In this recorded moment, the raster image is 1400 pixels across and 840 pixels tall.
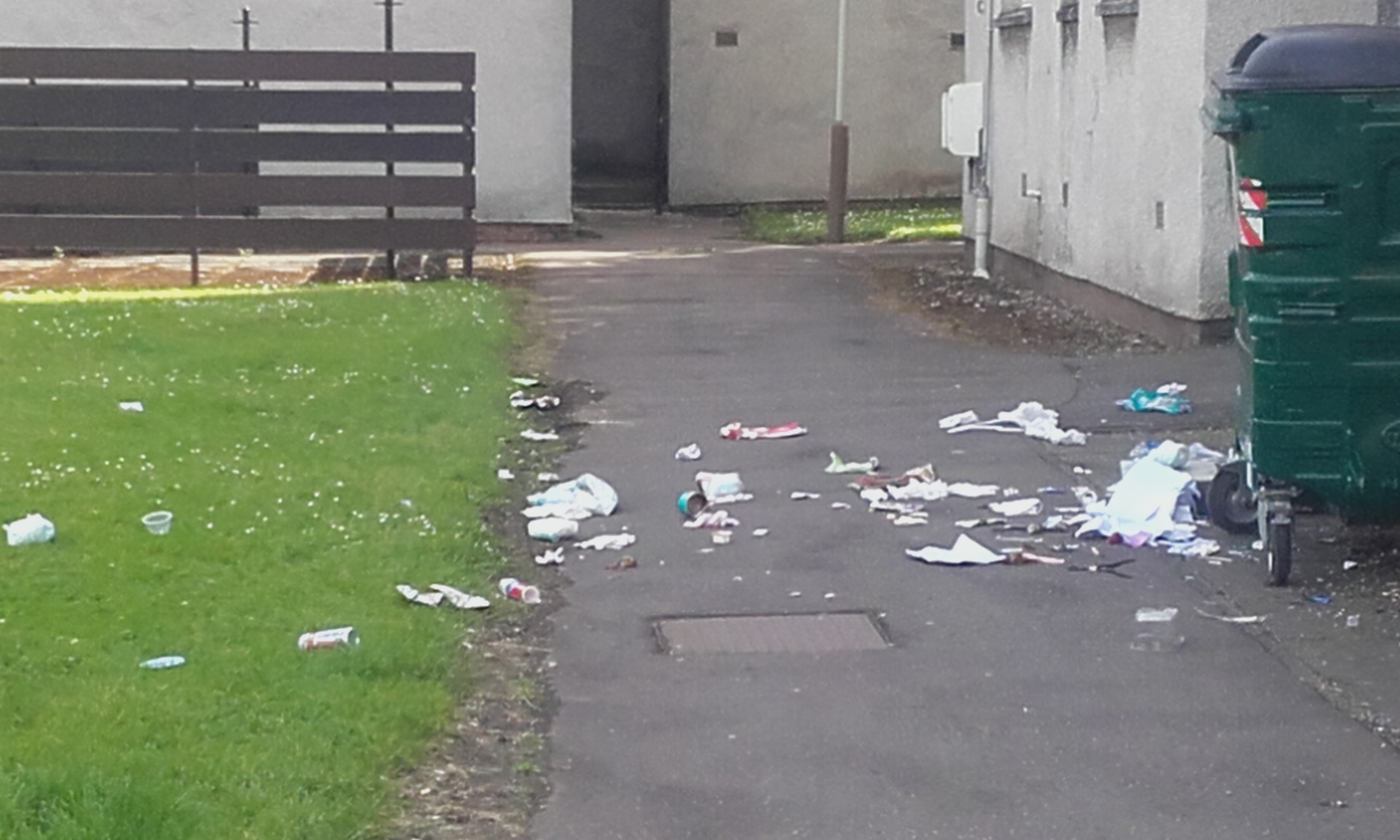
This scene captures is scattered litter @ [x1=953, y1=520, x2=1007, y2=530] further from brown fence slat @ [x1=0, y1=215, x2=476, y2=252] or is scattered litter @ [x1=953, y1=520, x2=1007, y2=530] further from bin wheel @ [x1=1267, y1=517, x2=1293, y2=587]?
brown fence slat @ [x1=0, y1=215, x2=476, y2=252]

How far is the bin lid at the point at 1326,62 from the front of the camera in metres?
6.81

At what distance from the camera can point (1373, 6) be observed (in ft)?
38.1

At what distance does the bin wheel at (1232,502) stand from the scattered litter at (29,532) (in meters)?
4.40

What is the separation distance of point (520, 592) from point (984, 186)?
36.2ft

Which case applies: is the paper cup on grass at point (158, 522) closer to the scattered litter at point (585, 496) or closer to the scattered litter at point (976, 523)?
the scattered litter at point (585, 496)

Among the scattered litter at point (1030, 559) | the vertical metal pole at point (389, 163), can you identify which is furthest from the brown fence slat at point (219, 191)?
the scattered litter at point (1030, 559)

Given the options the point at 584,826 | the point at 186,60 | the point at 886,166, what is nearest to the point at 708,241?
the point at 886,166

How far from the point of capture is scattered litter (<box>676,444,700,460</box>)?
959cm

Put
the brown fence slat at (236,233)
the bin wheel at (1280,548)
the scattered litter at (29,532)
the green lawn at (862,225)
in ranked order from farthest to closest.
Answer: the green lawn at (862,225)
the brown fence slat at (236,233)
the scattered litter at (29,532)
the bin wheel at (1280,548)

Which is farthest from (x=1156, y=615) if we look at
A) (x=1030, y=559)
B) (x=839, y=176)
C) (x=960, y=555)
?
(x=839, y=176)

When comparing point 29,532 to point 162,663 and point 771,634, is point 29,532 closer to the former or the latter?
point 162,663

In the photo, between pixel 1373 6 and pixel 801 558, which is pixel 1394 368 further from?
pixel 1373 6

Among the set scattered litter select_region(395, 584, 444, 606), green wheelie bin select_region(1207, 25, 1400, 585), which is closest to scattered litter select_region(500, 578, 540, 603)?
scattered litter select_region(395, 584, 444, 606)

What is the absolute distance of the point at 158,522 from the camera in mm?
7527
